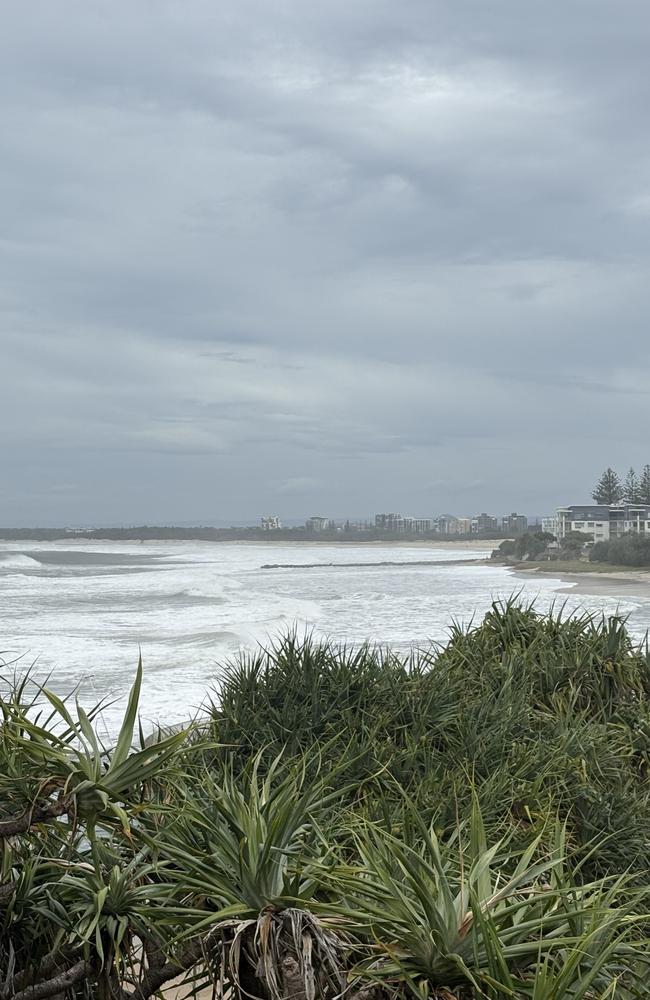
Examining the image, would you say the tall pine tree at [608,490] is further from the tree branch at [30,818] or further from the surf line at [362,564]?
the tree branch at [30,818]

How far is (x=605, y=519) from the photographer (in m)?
98.0

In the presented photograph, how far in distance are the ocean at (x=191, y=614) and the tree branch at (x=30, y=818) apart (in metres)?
0.70

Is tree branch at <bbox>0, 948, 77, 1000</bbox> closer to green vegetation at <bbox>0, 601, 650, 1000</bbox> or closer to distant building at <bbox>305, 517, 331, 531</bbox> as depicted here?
green vegetation at <bbox>0, 601, 650, 1000</bbox>

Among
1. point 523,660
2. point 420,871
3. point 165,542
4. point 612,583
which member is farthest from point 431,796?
point 165,542

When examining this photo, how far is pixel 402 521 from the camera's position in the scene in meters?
143

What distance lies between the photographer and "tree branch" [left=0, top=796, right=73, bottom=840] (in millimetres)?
2932

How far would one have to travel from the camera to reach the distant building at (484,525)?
128012mm

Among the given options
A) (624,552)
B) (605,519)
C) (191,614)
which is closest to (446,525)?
(605,519)

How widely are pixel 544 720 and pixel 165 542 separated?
387 feet

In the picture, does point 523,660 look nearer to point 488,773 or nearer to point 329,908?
point 488,773

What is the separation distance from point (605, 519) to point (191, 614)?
74.3 metres

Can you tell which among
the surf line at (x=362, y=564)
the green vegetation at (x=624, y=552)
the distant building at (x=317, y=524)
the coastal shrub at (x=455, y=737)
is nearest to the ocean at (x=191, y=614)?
the coastal shrub at (x=455, y=737)

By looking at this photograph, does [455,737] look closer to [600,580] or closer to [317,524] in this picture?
[600,580]

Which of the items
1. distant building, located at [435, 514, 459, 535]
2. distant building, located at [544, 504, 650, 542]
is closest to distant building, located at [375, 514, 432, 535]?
distant building, located at [435, 514, 459, 535]
